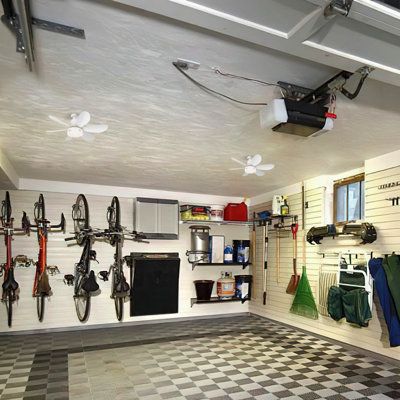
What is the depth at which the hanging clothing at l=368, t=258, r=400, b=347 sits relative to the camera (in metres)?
3.98

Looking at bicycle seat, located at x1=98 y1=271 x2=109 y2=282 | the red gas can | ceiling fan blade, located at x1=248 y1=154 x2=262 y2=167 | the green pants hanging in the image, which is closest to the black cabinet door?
bicycle seat, located at x1=98 y1=271 x2=109 y2=282

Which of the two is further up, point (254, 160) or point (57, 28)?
point (57, 28)

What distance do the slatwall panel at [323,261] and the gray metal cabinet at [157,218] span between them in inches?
79.3

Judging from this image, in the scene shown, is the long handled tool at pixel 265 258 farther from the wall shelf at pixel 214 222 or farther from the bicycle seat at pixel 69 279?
the bicycle seat at pixel 69 279

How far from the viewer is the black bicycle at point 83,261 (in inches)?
225

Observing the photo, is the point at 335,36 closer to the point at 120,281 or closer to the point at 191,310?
the point at 120,281

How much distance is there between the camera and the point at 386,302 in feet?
13.5

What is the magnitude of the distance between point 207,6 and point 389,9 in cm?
77

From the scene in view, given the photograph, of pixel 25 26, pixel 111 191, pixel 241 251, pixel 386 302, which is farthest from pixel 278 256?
pixel 25 26

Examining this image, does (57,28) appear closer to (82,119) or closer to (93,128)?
(82,119)

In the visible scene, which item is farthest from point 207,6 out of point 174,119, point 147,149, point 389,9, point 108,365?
point 108,365

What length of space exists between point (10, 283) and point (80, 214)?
5.10ft

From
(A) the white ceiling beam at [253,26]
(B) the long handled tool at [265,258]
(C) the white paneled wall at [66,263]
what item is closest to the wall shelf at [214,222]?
(C) the white paneled wall at [66,263]

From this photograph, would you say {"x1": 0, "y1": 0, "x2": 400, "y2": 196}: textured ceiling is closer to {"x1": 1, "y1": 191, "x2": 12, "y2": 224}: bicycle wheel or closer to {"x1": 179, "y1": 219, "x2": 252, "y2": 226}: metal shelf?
{"x1": 1, "y1": 191, "x2": 12, "y2": 224}: bicycle wheel
